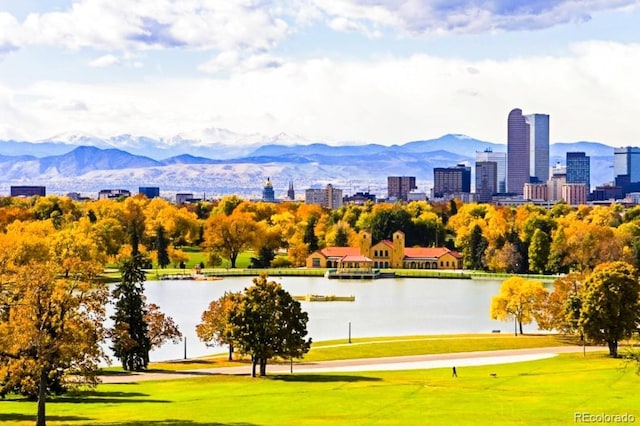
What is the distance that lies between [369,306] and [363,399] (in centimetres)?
4439

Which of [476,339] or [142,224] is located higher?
[142,224]

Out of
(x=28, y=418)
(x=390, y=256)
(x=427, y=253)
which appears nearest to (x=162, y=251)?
(x=390, y=256)

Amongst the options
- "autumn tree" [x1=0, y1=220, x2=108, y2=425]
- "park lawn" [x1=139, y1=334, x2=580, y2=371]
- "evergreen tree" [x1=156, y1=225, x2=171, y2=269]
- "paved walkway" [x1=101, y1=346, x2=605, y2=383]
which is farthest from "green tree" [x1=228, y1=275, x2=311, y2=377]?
"evergreen tree" [x1=156, y1=225, x2=171, y2=269]

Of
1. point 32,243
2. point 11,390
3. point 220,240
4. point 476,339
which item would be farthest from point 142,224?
point 11,390

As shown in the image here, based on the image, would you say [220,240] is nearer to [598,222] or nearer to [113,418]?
[598,222]

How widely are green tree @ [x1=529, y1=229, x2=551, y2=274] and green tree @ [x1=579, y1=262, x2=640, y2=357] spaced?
55.4 meters

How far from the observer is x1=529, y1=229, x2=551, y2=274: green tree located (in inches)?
4072

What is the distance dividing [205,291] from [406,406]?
5726 centimetres

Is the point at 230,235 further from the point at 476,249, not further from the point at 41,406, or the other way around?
the point at 41,406

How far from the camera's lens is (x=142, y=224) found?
396 ft

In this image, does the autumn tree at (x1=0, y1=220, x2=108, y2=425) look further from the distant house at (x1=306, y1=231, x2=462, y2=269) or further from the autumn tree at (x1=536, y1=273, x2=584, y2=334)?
the distant house at (x1=306, y1=231, x2=462, y2=269)

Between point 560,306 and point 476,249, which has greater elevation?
point 476,249

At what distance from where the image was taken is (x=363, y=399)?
3294cm

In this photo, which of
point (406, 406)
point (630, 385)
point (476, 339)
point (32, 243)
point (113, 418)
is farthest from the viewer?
point (32, 243)
